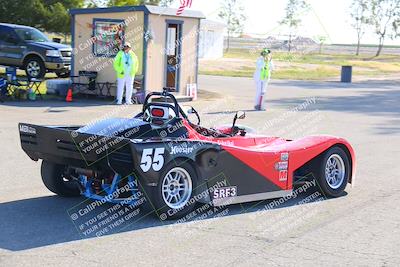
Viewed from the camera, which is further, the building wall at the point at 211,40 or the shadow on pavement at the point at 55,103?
the building wall at the point at 211,40

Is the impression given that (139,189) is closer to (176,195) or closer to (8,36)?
(176,195)

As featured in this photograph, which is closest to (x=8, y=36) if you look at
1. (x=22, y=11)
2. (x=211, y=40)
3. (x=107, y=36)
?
(x=107, y=36)

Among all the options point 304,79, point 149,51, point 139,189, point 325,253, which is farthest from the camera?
point 304,79

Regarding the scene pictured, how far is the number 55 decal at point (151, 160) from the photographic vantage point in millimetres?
6859

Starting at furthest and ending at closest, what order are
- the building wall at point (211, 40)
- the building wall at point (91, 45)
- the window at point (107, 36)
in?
the building wall at point (211, 40) → the window at point (107, 36) → the building wall at point (91, 45)

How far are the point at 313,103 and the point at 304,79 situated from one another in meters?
15.0

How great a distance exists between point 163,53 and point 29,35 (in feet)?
21.8

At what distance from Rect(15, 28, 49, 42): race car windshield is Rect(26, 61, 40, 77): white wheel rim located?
1.04m

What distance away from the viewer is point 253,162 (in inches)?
309

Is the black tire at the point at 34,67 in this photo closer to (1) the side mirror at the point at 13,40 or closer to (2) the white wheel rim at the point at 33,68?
(2) the white wheel rim at the point at 33,68

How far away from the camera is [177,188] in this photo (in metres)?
7.34

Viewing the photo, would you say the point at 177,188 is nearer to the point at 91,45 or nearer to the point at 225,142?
the point at 225,142

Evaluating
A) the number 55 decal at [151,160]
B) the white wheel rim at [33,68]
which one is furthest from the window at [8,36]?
the number 55 decal at [151,160]

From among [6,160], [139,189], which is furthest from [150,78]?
[139,189]
